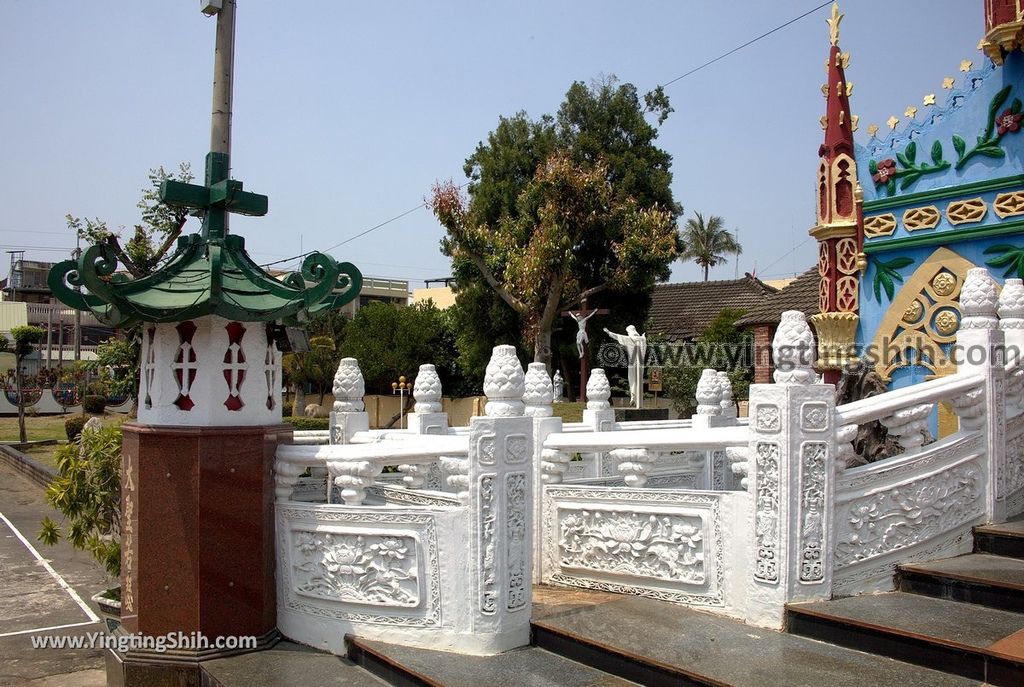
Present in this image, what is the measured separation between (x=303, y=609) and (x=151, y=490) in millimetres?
1067

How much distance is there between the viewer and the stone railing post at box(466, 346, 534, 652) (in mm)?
4246

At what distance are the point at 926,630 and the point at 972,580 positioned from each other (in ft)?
2.06

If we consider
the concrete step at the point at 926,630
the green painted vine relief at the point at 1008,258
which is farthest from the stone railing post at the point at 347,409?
the green painted vine relief at the point at 1008,258

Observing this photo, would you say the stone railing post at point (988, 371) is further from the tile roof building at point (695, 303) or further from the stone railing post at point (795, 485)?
the tile roof building at point (695, 303)

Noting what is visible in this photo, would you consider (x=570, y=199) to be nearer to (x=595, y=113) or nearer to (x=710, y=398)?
(x=595, y=113)

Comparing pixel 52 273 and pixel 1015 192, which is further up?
pixel 1015 192

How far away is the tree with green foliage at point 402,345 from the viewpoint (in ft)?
108

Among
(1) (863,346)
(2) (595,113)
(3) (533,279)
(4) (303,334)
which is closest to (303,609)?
(4) (303,334)

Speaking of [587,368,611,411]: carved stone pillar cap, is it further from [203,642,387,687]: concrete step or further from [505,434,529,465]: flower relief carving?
[203,642,387,687]: concrete step

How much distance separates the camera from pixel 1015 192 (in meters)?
6.48

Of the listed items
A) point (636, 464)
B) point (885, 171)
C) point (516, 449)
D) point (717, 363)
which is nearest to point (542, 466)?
point (636, 464)

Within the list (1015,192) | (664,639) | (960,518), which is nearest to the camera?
(664,639)

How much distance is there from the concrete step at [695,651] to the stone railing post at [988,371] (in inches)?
69.6

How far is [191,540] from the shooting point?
14.7 feet
